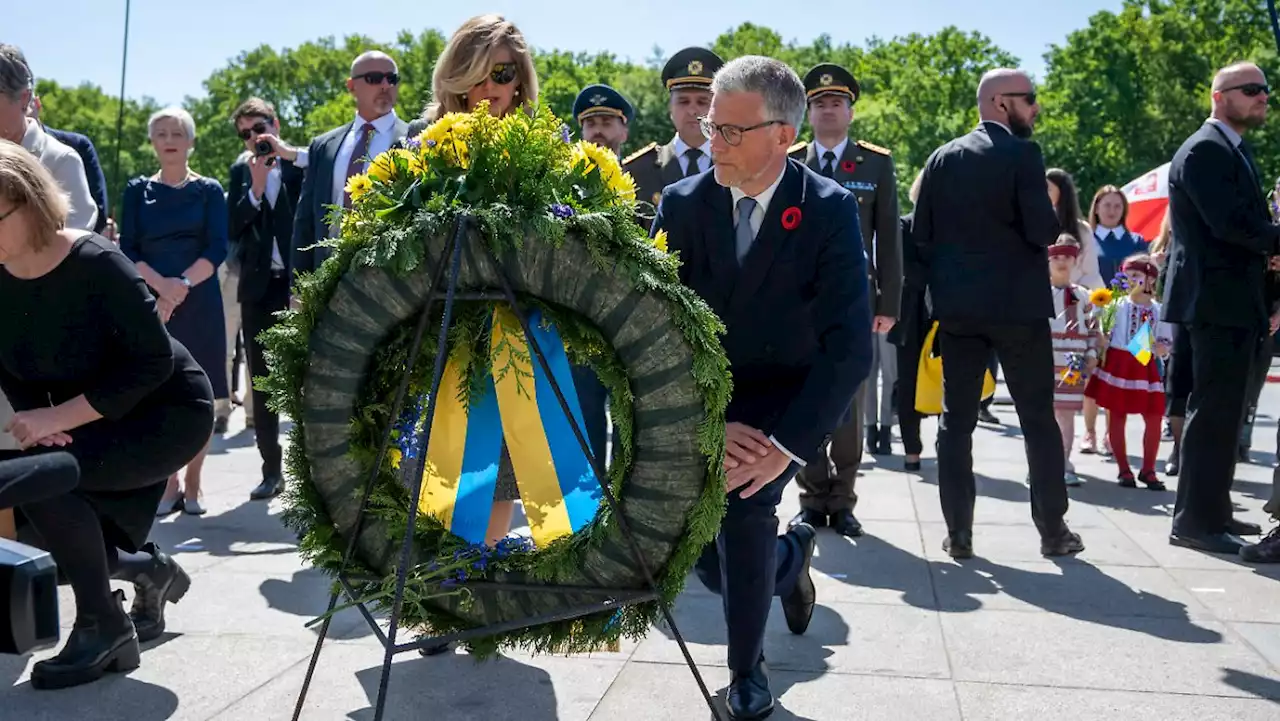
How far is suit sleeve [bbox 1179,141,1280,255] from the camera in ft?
19.9

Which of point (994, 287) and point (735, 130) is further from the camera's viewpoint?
point (994, 287)

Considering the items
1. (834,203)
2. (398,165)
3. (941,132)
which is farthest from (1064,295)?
(941,132)

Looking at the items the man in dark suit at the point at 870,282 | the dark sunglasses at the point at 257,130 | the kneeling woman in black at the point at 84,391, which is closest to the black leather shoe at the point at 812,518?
the man in dark suit at the point at 870,282

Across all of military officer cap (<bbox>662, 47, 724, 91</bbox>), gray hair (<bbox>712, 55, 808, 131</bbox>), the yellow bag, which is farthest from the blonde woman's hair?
the yellow bag

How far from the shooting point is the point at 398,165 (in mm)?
3293

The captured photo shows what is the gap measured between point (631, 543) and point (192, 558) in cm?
360

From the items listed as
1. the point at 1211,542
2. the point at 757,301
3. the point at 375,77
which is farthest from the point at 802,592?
the point at 375,77

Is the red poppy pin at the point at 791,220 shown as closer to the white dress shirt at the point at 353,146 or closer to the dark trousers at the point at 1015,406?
the dark trousers at the point at 1015,406

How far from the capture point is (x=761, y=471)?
11.9 ft

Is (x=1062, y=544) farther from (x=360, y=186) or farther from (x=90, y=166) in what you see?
(x=90, y=166)

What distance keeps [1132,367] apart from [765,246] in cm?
Result: 566

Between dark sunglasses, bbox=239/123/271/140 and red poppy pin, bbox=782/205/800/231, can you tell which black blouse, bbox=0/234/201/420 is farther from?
dark sunglasses, bbox=239/123/271/140

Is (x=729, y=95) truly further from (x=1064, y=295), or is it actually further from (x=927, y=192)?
(x=1064, y=295)

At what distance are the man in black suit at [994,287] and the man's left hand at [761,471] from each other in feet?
8.76
